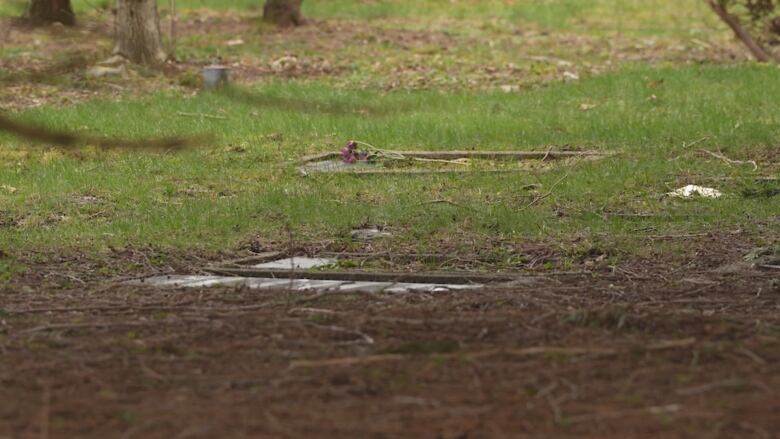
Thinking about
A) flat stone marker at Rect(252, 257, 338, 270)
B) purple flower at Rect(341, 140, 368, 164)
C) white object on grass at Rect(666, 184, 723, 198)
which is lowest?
purple flower at Rect(341, 140, 368, 164)

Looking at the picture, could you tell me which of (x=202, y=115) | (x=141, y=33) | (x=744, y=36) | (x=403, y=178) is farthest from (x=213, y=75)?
(x=744, y=36)

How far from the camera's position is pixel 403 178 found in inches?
464

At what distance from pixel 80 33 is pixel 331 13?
22.6 metres

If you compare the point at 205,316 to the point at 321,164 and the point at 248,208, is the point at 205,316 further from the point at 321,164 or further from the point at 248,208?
the point at 321,164

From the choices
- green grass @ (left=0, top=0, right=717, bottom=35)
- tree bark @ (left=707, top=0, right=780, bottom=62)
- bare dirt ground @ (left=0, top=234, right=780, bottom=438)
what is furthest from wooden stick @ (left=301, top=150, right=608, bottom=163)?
green grass @ (left=0, top=0, right=717, bottom=35)

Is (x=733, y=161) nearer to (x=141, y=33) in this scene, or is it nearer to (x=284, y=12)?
(x=141, y=33)

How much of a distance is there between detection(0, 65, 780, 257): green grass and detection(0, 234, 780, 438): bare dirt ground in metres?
0.97

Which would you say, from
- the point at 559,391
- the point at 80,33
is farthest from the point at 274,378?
the point at 80,33

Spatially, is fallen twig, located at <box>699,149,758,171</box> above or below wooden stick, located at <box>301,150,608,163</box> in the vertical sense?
above

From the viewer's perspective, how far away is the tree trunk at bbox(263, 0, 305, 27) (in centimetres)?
2425

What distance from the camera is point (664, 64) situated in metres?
20.5

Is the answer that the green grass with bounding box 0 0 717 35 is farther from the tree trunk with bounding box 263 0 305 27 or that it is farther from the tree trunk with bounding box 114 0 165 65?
the tree trunk with bounding box 114 0 165 65

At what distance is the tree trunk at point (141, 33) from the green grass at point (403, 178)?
83.7 inches

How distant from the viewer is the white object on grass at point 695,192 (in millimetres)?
10633
